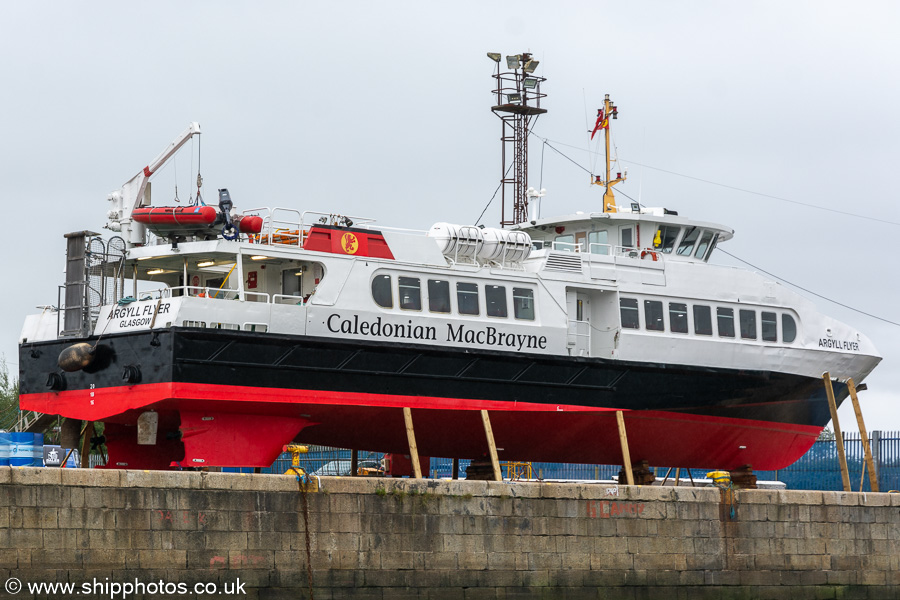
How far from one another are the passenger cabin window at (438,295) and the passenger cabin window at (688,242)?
A: 22.7 feet

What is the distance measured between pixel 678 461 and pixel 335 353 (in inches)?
349

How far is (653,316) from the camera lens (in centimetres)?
2781

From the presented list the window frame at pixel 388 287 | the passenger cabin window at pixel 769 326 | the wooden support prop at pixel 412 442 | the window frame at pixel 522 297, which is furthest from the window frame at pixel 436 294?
the passenger cabin window at pixel 769 326

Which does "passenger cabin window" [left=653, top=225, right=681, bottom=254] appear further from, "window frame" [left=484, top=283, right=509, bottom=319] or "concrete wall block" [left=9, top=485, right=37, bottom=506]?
"concrete wall block" [left=9, top=485, right=37, bottom=506]

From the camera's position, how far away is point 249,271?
25.3 metres

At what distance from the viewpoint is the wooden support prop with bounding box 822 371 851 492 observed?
2698 centimetres

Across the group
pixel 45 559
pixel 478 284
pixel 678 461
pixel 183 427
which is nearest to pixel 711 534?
pixel 678 461

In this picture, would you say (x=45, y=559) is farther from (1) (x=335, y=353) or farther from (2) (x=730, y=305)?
(2) (x=730, y=305)

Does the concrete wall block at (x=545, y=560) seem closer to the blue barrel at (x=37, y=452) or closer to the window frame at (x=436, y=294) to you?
the window frame at (x=436, y=294)

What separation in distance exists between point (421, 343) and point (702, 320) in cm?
675

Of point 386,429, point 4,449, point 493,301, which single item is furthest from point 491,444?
point 4,449

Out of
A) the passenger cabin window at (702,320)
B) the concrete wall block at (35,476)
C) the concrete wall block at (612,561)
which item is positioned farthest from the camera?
the passenger cabin window at (702,320)

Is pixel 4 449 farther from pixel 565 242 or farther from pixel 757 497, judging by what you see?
pixel 565 242

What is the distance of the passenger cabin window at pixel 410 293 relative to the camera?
82.5 feet
